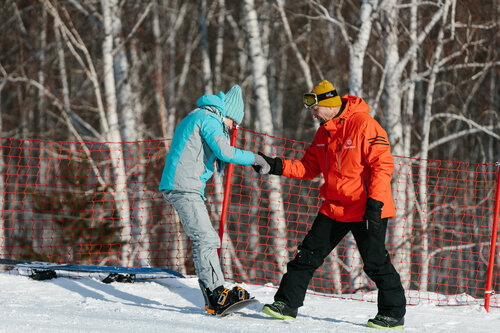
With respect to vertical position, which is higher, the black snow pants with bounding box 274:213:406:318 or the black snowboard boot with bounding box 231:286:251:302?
the black snow pants with bounding box 274:213:406:318

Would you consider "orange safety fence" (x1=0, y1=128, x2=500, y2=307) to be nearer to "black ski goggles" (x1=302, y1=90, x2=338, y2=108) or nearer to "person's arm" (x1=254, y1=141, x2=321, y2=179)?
"person's arm" (x1=254, y1=141, x2=321, y2=179)

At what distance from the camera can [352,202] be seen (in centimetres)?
419

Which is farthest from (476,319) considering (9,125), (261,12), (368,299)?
(9,125)

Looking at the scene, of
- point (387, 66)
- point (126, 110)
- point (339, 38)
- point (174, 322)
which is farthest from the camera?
point (339, 38)

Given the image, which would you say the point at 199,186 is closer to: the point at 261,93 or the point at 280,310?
the point at 280,310

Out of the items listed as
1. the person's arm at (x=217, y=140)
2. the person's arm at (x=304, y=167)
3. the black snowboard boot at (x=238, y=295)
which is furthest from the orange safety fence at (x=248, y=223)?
the person's arm at (x=217, y=140)

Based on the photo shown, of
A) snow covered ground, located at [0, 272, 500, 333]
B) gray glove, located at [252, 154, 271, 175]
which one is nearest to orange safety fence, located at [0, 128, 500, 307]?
snow covered ground, located at [0, 272, 500, 333]

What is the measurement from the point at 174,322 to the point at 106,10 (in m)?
7.27

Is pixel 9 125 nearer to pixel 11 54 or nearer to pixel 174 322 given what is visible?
pixel 11 54

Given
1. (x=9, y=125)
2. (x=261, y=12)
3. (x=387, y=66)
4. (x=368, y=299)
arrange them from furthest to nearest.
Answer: (x=9, y=125) → (x=261, y=12) → (x=387, y=66) → (x=368, y=299)

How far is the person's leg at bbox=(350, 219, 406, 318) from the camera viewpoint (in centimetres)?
411

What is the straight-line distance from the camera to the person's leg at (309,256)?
432 cm

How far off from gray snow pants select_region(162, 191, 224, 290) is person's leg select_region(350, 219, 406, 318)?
1.06 metres

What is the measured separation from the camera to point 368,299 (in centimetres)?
546
